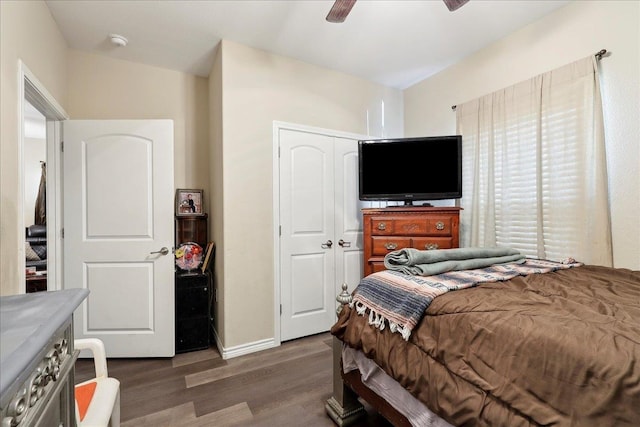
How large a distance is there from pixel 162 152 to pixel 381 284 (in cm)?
216

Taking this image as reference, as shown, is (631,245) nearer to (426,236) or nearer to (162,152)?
(426,236)

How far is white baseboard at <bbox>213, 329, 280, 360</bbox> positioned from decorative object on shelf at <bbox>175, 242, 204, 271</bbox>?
0.68 m

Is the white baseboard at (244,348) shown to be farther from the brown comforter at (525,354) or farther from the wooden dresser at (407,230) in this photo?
the brown comforter at (525,354)

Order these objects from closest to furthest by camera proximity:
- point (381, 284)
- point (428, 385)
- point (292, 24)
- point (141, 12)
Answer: point (428, 385)
point (381, 284)
point (141, 12)
point (292, 24)

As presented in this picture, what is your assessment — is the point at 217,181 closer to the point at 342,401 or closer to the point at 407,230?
the point at 407,230

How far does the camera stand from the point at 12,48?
1.53m

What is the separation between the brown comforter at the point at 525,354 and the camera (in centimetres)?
73

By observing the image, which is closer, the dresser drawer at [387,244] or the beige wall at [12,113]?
the beige wall at [12,113]

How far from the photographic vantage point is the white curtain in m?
2.01

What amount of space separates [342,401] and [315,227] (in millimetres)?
1570

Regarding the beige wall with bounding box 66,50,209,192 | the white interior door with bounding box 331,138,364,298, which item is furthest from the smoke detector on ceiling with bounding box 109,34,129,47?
the white interior door with bounding box 331,138,364,298

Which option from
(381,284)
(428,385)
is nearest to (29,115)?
(381,284)

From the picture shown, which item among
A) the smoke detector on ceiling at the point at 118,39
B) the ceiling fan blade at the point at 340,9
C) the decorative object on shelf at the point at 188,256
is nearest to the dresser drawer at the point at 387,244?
the decorative object on shelf at the point at 188,256

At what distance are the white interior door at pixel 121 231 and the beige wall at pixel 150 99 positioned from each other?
0.36 m
